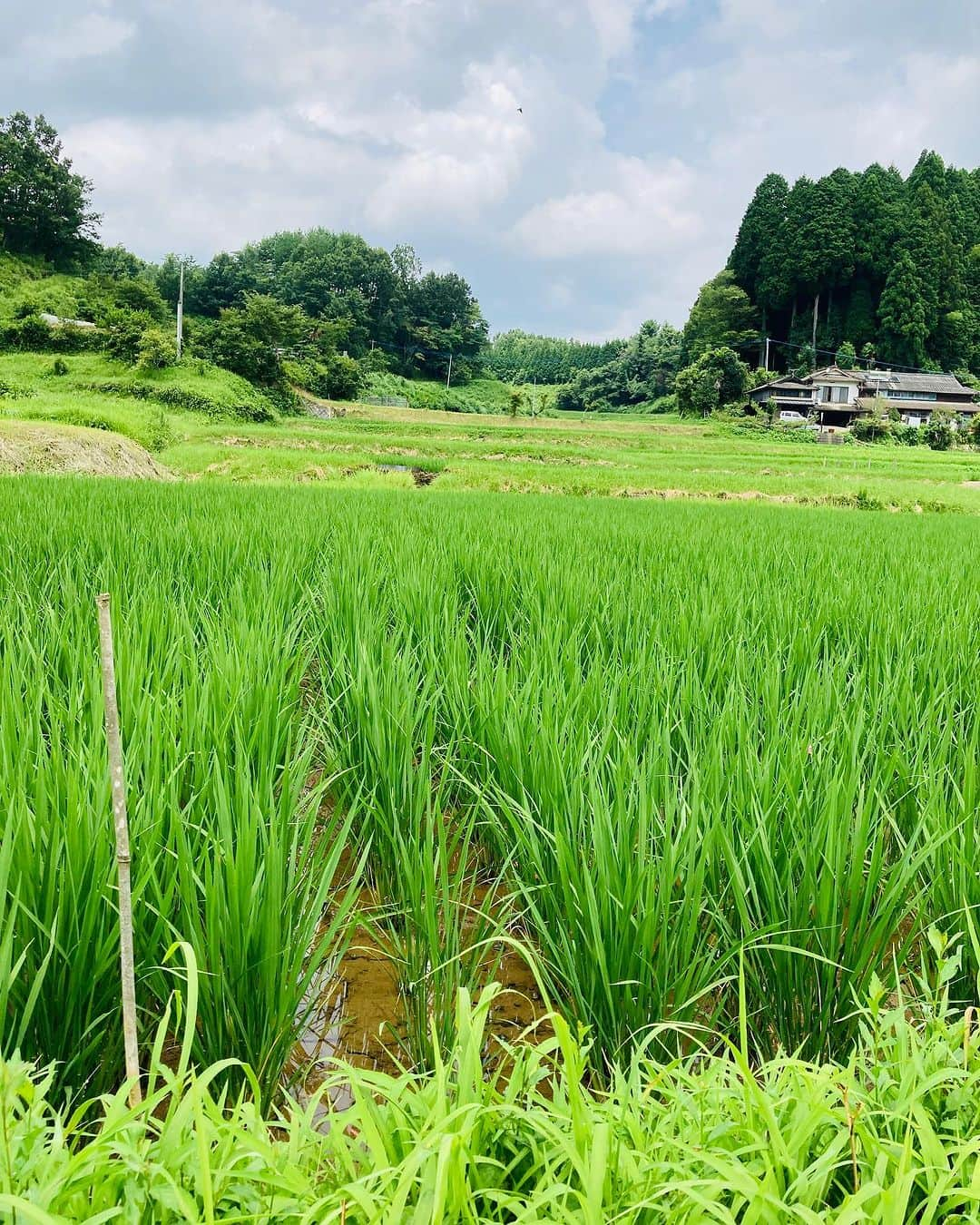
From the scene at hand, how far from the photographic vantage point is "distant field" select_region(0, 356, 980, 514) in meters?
17.2

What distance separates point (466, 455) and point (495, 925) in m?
23.4

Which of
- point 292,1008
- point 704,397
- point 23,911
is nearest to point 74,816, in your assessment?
point 23,911

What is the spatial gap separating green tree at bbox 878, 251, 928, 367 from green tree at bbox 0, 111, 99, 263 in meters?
51.4

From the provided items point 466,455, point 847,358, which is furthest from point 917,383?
point 466,455

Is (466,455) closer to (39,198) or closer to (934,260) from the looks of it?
(39,198)

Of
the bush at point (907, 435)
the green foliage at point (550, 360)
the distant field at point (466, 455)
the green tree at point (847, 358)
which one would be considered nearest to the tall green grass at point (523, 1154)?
the distant field at point (466, 455)

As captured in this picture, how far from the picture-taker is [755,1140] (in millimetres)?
723

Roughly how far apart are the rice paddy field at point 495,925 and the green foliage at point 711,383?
47.8 metres

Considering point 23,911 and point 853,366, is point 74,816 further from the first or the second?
point 853,366

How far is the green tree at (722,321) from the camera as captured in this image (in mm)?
57344

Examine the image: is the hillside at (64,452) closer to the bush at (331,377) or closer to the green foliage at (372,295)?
the bush at (331,377)

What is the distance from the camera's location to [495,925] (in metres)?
1.24

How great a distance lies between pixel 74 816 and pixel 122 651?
0.85 m

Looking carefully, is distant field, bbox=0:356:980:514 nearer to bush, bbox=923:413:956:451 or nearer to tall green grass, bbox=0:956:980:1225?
bush, bbox=923:413:956:451
